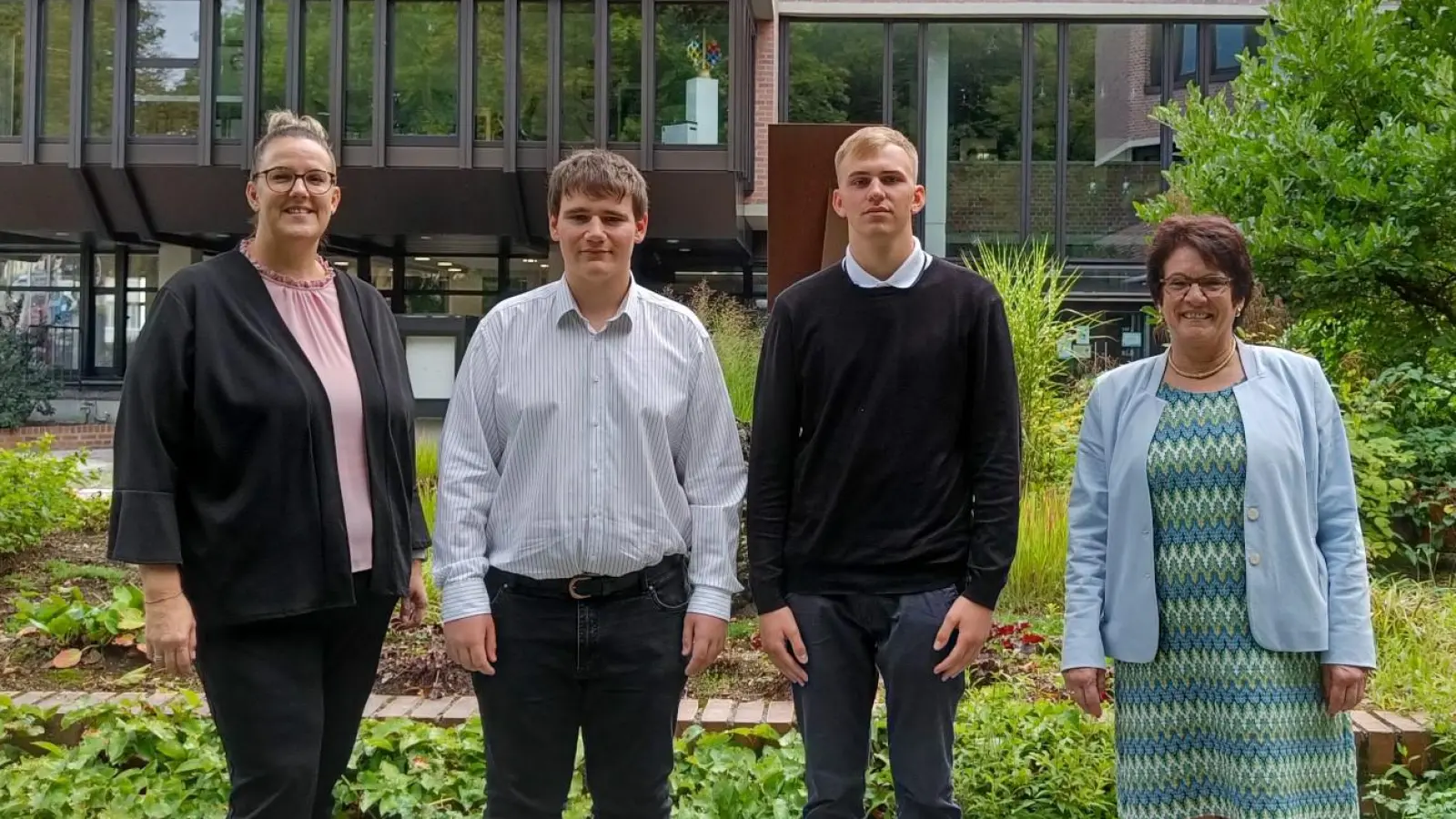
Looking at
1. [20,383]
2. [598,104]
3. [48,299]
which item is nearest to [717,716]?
[598,104]

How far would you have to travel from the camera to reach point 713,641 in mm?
Result: 2850

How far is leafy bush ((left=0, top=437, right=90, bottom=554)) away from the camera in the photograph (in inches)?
280

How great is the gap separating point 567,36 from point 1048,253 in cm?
847

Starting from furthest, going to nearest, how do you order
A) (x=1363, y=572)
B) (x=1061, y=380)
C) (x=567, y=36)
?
(x=567, y=36) → (x=1061, y=380) → (x=1363, y=572)

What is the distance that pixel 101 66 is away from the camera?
20562 mm

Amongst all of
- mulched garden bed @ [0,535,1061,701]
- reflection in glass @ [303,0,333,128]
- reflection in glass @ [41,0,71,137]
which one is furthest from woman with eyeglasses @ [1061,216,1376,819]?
reflection in glass @ [41,0,71,137]

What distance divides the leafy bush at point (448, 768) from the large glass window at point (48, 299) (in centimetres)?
2241

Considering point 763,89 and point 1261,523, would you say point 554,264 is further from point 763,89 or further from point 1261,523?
point 1261,523

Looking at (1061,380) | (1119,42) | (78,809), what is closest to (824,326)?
(78,809)

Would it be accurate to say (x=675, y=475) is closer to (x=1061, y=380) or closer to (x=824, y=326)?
(x=824, y=326)

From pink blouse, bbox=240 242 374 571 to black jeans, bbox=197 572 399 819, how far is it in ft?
0.37

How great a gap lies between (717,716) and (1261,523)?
1999 mm

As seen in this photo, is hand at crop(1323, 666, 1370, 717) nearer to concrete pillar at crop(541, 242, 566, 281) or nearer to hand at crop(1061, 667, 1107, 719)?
hand at crop(1061, 667, 1107, 719)

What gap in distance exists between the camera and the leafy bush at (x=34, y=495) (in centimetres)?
712
